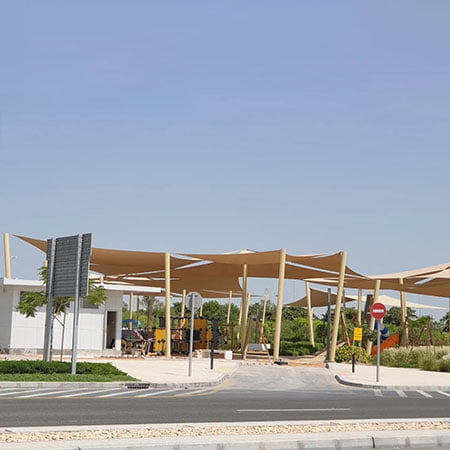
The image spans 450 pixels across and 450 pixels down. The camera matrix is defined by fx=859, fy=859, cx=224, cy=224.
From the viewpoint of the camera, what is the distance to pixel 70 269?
2614cm

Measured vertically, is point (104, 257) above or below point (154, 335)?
above

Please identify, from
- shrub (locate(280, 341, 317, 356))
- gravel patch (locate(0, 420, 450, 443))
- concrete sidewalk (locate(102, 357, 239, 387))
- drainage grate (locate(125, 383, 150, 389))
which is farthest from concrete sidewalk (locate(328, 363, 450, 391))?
shrub (locate(280, 341, 317, 356))

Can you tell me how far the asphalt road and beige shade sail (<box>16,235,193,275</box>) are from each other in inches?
611

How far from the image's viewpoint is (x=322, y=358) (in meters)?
48.0

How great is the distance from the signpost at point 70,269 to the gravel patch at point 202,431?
12.4 meters

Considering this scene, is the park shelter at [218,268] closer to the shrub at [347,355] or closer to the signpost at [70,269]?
the shrub at [347,355]

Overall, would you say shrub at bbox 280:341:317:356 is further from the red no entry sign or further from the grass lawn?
the grass lawn

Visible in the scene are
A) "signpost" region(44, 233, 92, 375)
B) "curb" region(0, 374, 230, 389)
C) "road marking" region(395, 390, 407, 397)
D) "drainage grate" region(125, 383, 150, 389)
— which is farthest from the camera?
"signpost" region(44, 233, 92, 375)

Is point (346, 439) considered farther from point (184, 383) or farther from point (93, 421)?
point (184, 383)

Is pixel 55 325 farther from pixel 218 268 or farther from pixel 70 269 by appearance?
pixel 70 269

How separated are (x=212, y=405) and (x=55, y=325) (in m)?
23.7

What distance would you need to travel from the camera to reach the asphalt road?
14.5 m

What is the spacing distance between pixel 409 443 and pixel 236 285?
42.1 m

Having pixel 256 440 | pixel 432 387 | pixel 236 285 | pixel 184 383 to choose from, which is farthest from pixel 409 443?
pixel 236 285
